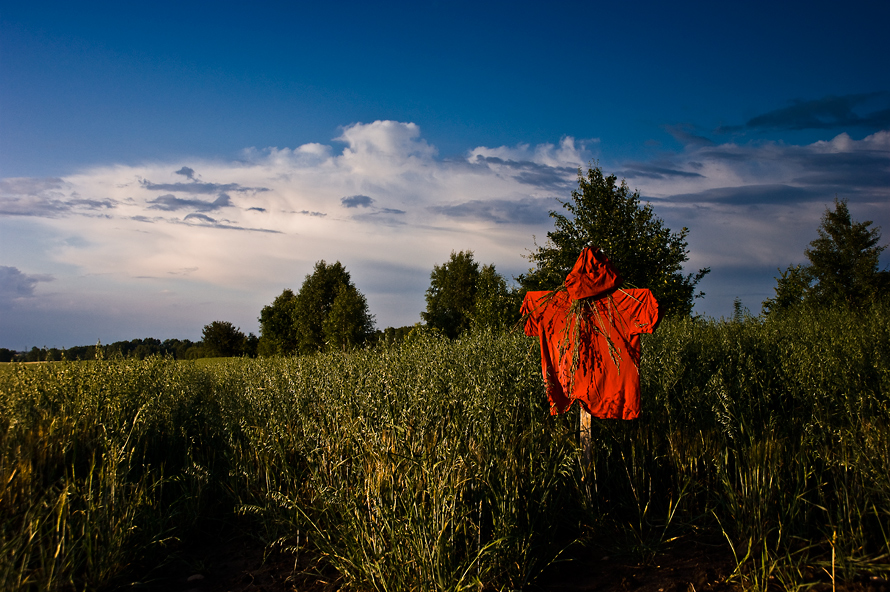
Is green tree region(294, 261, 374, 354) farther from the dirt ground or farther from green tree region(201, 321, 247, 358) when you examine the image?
the dirt ground

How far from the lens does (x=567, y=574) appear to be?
347 centimetres

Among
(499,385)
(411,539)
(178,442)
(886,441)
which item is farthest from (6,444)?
(886,441)

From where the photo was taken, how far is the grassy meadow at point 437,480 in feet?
10.5

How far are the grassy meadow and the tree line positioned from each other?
1.41 metres

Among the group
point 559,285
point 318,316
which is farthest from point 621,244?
point 318,316

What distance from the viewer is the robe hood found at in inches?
172

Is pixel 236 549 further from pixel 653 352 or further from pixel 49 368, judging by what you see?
pixel 653 352

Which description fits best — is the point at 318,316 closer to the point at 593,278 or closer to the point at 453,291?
the point at 453,291

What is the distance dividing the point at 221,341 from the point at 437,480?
2415 inches

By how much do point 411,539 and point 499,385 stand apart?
1677mm

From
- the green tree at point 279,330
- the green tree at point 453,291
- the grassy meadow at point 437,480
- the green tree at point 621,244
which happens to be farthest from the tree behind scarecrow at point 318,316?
the grassy meadow at point 437,480

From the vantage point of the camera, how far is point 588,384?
4.27m

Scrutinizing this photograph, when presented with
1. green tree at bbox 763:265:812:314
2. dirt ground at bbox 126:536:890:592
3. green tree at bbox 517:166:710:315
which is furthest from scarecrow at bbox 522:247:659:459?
green tree at bbox 763:265:812:314

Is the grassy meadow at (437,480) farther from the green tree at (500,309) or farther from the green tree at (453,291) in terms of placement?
the green tree at (453,291)
